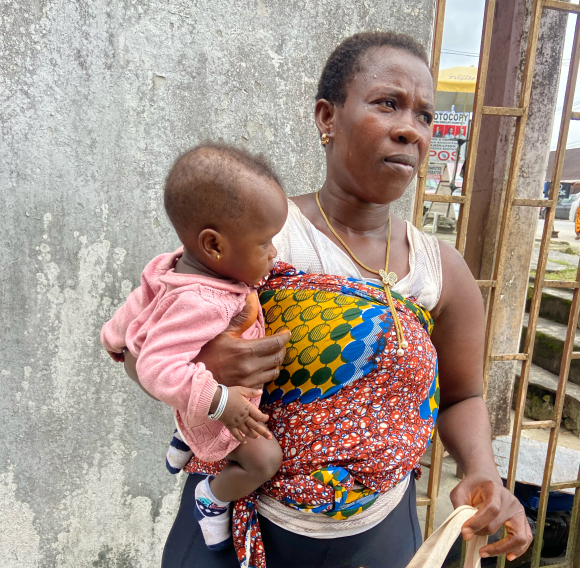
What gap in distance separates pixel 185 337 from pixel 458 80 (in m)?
10.9

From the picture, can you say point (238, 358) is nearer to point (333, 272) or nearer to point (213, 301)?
point (213, 301)

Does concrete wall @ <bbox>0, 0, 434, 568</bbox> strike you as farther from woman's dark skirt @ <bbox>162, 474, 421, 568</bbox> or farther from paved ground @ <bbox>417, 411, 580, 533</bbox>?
paved ground @ <bbox>417, 411, 580, 533</bbox>

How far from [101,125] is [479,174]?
2892 mm

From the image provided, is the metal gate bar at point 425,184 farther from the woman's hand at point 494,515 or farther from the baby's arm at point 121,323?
the baby's arm at point 121,323

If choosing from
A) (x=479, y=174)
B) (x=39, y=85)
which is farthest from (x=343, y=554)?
(x=479, y=174)

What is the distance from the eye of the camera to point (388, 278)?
1.30 m

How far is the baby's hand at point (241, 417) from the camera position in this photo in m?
0.98

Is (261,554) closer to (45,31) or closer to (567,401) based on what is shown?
(45,31)

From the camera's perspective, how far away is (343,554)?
1204 millimetres

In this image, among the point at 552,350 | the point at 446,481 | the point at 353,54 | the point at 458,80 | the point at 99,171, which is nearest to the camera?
the point at 353,54

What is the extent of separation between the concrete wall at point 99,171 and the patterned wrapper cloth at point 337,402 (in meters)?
1.25

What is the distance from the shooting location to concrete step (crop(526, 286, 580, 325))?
18.6 feet

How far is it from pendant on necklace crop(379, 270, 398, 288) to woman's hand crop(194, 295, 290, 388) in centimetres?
37

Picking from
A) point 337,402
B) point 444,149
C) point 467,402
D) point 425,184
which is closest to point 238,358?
point 337,402
